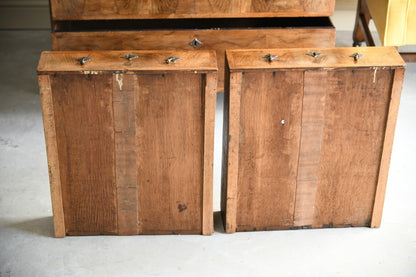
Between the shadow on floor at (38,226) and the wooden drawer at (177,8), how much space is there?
3.35 feet

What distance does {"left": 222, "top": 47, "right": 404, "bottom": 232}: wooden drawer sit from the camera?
2.06 m

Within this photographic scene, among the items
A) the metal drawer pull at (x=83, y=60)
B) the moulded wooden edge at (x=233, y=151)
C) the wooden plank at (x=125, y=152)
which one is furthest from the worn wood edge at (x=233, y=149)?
the metal drawer pull at (x=83, y=60)

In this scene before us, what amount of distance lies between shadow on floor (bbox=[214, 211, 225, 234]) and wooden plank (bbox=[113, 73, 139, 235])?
302 mm

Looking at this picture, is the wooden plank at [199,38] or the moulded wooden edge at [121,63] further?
the wooden plank at [199,38]

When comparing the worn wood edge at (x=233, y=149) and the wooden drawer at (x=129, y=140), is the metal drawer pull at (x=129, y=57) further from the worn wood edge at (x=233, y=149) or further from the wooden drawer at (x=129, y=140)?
the worn wood edge at (x=233, y=149)

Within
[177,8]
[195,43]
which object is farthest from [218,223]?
[177,8]

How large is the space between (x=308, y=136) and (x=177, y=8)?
1.09 m

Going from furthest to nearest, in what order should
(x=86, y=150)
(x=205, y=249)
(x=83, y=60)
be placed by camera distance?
(x=205, y=249) → (x=86, y=150) → (x=83, y=60)

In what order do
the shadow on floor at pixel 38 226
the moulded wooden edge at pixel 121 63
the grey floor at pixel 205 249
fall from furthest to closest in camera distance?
1. the shadow on floor at pixel 38 226
2. the grey floor at pixel 205 249
3. the moulded wooden edge at pixel 121 63

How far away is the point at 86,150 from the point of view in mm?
2113

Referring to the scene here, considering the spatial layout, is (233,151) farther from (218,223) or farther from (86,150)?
(86,150)

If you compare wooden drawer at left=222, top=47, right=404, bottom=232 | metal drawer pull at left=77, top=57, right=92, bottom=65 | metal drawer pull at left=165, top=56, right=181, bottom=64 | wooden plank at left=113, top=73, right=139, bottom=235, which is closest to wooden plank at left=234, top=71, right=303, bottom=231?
wooden drawer at left=222, top=47, right=404, bottom=232

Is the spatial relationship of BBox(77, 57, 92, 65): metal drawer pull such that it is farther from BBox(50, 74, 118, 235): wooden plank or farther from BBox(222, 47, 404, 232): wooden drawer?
BBox(222, 47, 404, 232): wooden drawer

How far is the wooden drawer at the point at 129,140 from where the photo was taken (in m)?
2.02
